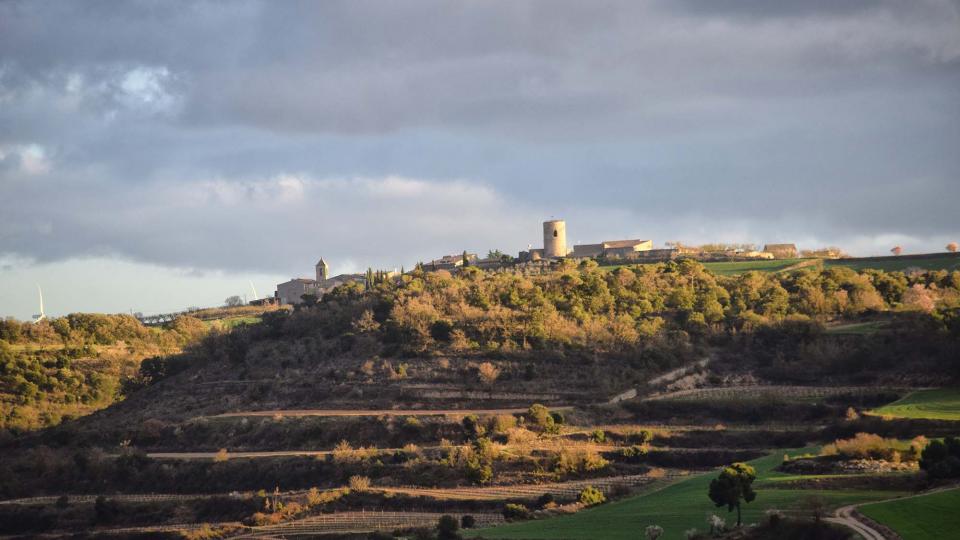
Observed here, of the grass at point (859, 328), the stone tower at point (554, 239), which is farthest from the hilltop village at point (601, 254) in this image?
the grass at point (859, 328)

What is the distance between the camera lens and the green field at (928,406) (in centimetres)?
4444

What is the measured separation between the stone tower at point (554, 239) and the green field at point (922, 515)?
7167 cm

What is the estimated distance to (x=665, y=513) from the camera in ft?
111

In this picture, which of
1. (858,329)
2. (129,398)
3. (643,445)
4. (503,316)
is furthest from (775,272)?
(129,398)

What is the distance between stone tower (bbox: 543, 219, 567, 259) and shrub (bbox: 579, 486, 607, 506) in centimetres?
5805

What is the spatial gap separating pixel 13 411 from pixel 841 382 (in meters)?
49.8

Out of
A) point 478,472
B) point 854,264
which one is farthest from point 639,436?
point 854,264

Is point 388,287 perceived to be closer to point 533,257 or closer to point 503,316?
point 503,316

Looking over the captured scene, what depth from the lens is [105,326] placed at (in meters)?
94.9

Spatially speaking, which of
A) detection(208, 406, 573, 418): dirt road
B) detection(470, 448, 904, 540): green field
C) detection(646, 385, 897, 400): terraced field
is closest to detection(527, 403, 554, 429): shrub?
detection(208, 406, 573, 418): dirt road

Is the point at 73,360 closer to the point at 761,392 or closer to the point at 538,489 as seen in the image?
the point at 538,489

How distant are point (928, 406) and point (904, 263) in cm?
4179

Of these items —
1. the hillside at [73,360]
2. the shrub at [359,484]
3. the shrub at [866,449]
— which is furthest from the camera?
the hillside at [73,360]

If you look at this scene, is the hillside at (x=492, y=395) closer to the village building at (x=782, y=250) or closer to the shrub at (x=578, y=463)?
the shrub at (x=578, y=463)
